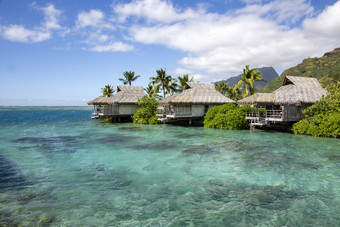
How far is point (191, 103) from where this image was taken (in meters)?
26.2

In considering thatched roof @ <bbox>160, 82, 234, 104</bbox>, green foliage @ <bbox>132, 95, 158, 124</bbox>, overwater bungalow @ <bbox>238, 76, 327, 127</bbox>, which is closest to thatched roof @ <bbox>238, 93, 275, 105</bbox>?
overwater bungalow @ <bbox>238, 76, 327, 127</bbox>

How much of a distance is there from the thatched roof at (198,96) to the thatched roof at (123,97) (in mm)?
7357

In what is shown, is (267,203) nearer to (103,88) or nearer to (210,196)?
(210,196)

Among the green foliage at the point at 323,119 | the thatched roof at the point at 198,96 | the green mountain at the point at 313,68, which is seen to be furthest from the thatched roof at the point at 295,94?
the green mountain at the point at 313,68

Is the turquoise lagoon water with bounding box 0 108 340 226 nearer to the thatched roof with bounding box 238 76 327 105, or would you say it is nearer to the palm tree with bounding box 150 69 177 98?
the thatched roof with bounding box 238 76 327 105

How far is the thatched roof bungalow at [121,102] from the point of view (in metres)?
32.4

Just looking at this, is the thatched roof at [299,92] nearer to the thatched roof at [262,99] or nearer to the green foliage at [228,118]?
the thatched roof at [262,99]

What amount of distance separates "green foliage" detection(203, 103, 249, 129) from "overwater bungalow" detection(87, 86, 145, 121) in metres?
13.4

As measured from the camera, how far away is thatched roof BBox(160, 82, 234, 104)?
26.3 metres

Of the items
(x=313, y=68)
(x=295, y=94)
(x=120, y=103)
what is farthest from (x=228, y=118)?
→ (x=313, y=68)

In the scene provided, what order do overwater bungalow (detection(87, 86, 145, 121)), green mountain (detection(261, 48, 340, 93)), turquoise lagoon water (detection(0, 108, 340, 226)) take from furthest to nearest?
green mountain (detection(261, 48, 340, 93))
overwater bungalow (detection(87, 86, 145, 121))
turquoise lagoon water (detection(0, 108, 340, 226))

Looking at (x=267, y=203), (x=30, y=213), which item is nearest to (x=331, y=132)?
(x=267, y=203)

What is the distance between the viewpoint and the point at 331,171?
9312 mm

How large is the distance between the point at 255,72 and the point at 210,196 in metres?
30.1
